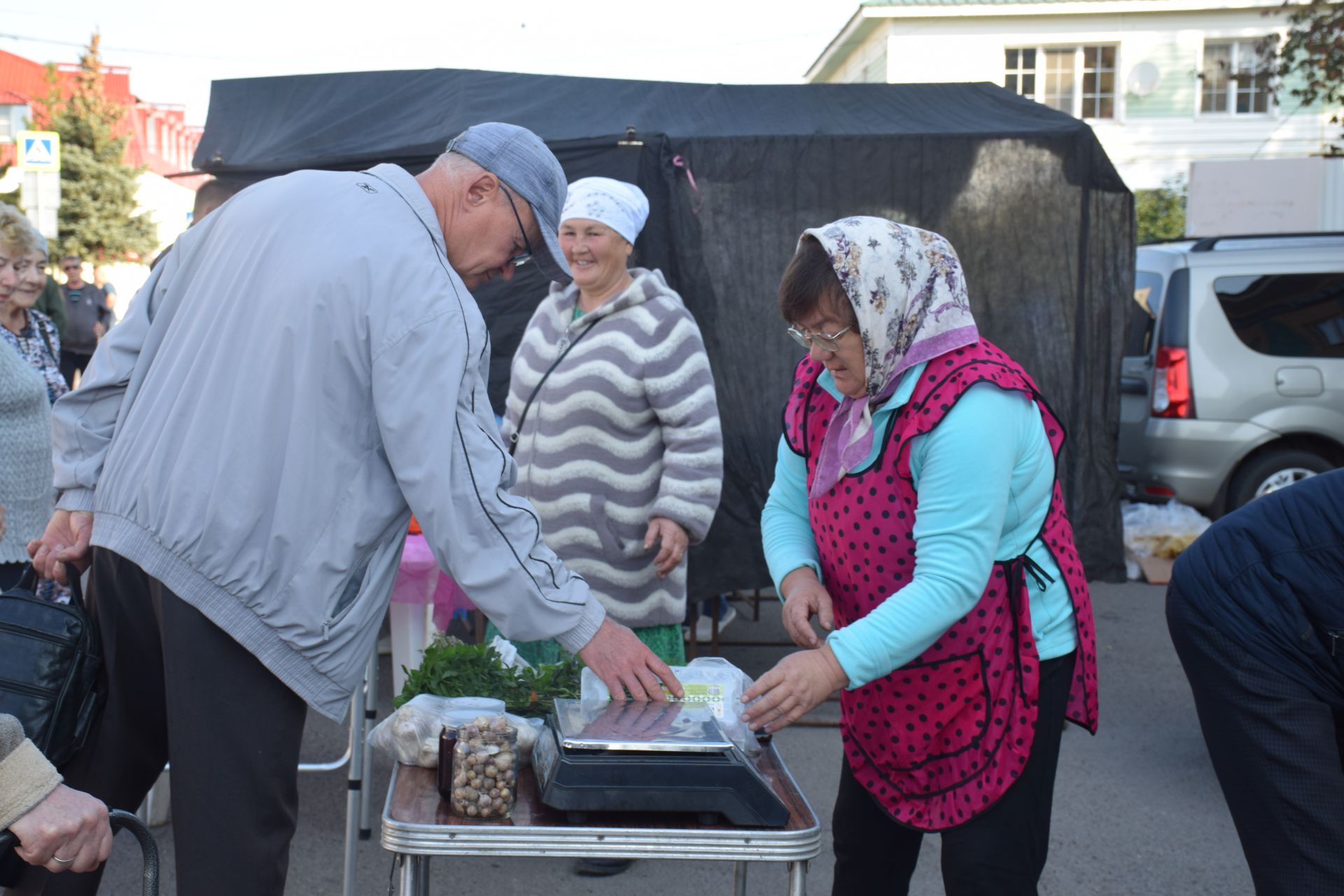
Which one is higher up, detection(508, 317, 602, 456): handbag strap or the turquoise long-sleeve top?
detection(508, 317, 602, 456): handbag strap

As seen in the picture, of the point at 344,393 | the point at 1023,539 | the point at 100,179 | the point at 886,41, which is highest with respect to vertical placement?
the point at 886,41

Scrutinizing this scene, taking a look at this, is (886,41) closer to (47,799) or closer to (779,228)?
(779,228)

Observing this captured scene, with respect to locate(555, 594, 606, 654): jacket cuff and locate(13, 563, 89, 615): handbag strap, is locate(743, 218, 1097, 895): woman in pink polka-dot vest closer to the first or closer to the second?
locate(555, 594, 606, 654): jacket cuff

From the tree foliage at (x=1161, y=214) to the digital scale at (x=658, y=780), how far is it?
767 inches

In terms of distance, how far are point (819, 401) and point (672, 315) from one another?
1.36 metres

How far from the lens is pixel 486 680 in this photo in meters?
2.34

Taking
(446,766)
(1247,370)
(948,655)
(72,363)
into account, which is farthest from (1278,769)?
(72,363)

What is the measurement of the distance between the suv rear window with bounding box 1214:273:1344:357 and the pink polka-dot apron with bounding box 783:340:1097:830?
21.0ft

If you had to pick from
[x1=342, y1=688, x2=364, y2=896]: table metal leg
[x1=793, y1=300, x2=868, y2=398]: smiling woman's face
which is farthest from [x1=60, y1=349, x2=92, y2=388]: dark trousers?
[x1=793, y1=300, x2=868, y2=398]: smiling woman's face

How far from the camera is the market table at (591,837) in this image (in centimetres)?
173

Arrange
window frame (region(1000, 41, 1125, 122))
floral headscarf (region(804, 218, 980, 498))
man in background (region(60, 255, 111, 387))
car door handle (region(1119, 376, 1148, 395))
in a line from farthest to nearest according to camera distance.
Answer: window frame (region(1000, 41, 1125, 122)) < man in background (region(60, 255, 111, 387)) < car door handle (region(1119, 376, 1148, 395)) < floral headscarf (region(804, 218, 980, 498))

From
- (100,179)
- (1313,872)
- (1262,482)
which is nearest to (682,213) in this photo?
(1313,872)

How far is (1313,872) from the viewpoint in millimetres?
1919

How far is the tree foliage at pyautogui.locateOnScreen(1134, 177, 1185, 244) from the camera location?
19625 mm
